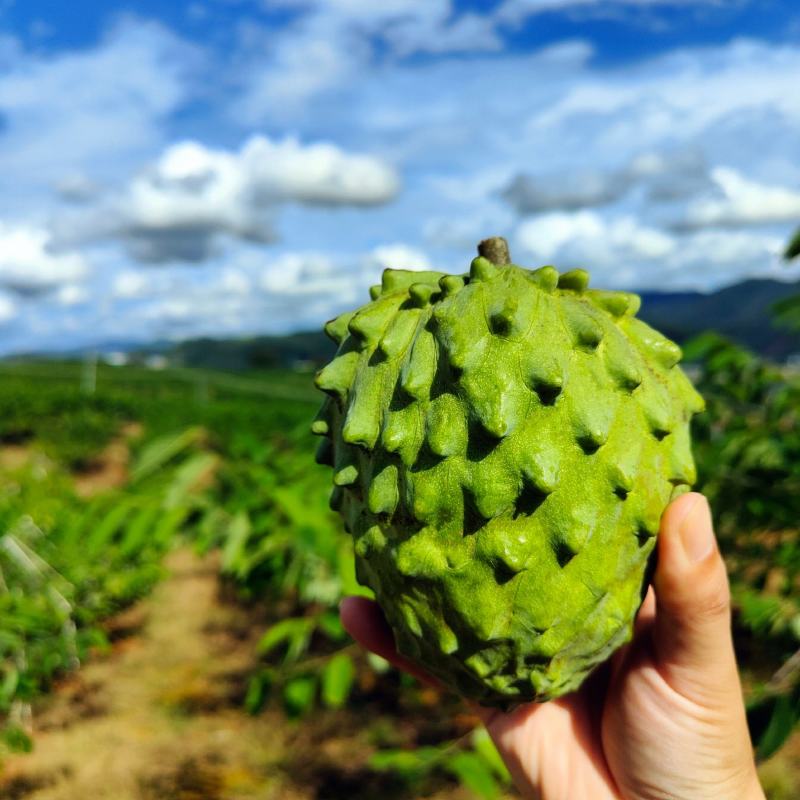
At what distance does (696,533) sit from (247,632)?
17.7 feet

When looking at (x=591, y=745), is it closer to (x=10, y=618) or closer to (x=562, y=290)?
(x=562, y=290)

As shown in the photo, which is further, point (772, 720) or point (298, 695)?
point (298, 695)

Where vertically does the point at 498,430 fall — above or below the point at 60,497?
above

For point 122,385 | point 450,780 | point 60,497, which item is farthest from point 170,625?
point 122,385

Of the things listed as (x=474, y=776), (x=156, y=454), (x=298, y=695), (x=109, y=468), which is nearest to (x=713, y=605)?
(x=474, y=776)

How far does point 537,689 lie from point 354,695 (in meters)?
3.77

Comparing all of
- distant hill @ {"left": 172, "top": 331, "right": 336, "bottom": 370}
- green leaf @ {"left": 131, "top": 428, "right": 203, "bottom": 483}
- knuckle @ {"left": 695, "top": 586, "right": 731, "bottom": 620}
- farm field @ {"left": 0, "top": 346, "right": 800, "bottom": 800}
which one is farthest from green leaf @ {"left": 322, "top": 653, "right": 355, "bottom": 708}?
distant hill @ {"left": 172, "top": 331, "right": 336, "bottom": 370}

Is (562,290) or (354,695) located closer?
(562,290)

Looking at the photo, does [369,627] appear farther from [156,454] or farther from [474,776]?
[156,454]

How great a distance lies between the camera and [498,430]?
1202 mm

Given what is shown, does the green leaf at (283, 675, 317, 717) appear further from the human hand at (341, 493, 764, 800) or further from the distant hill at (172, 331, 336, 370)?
the distant hill at (172, 331, 336, 370)

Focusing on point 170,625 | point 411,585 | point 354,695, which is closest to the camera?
point 411,585

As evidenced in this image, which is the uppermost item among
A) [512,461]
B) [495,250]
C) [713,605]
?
[495,250]

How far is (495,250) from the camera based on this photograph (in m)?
1.50
